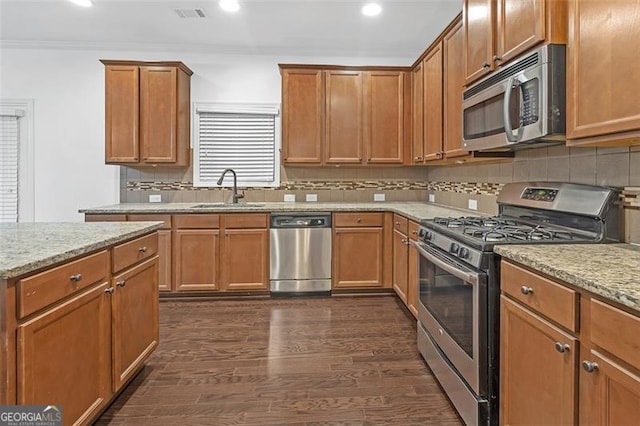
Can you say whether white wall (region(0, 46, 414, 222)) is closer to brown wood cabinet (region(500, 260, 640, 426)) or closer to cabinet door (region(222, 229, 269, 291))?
cabinet door (region(222, 229, 269, 291))

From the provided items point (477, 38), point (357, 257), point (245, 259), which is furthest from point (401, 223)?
point (477, 38)

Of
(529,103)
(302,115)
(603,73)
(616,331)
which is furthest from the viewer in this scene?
(302,115)

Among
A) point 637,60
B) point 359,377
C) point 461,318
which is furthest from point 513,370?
point 637,60

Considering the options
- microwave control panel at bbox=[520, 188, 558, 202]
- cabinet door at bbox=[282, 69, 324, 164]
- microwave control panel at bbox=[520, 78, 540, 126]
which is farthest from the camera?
cabinet door at bbox=[282, 69, 324, 164]

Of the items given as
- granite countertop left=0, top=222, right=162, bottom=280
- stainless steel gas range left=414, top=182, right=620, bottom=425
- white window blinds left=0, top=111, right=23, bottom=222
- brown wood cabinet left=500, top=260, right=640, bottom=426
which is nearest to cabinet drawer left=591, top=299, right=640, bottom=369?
brown wood cabinet left=500, top=260, right=640, bottom=426

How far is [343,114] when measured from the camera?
4.25m

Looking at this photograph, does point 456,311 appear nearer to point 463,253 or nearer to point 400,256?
point 463,253

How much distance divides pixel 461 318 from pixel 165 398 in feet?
5.29

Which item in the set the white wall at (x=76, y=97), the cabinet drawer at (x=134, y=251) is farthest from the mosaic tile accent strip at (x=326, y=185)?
the cabinet drawer at (x=134, y=251)

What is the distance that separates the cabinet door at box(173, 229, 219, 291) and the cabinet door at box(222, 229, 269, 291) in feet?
0.35

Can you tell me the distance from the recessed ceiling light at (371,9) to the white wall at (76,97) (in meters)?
1.35

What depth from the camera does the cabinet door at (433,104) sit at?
3.33 metres

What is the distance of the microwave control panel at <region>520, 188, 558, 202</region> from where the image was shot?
213 centimetres

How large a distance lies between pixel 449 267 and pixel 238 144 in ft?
10.6
